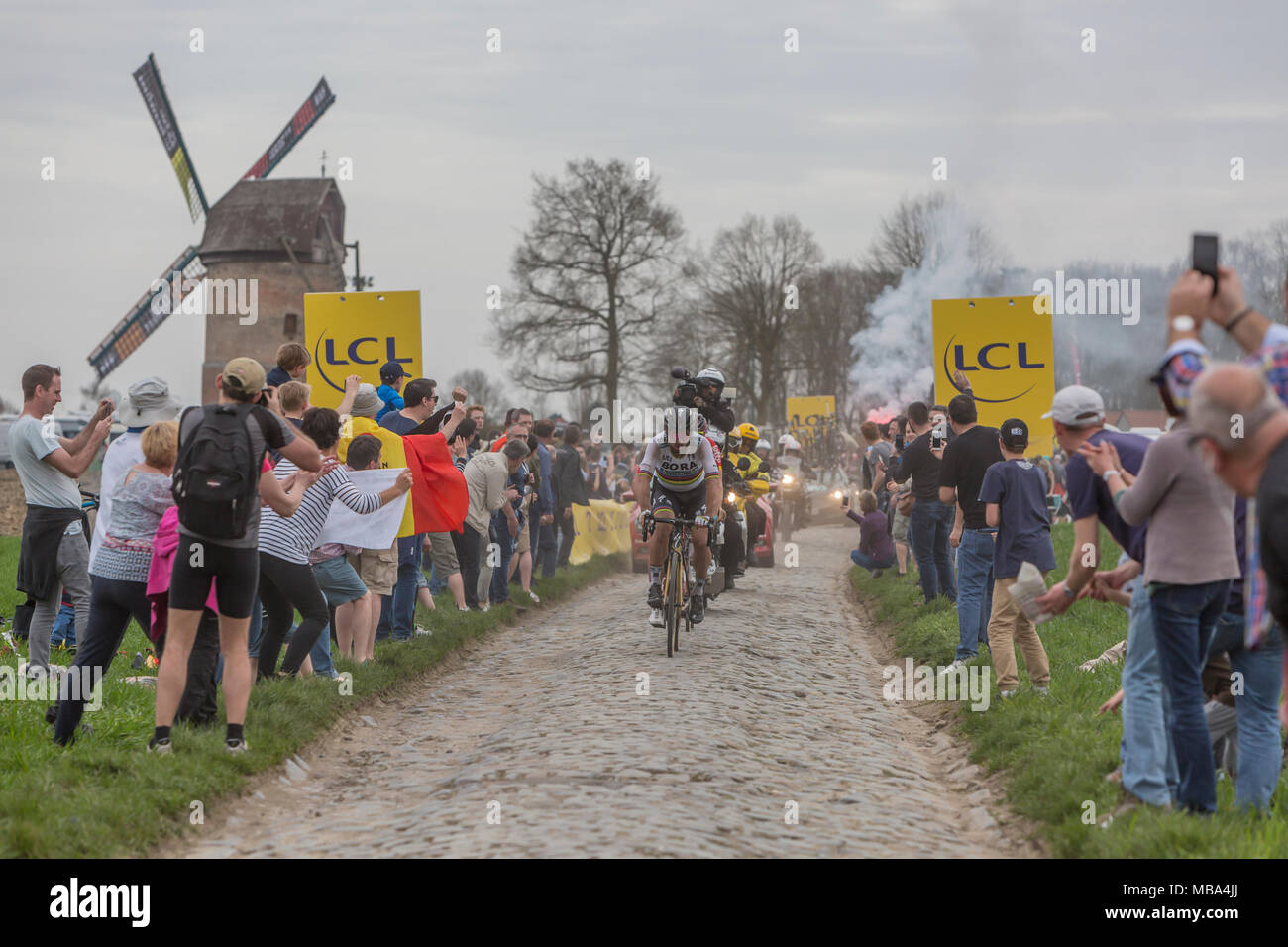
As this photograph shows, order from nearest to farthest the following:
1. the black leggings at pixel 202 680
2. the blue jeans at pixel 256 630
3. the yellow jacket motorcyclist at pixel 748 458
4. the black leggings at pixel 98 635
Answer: the black leggings at pixel 98 635, the black leggings at pixel 202 680, the blue jeans at pixel 256 630, the yellow jacket motorcyclist at pixel 748 458

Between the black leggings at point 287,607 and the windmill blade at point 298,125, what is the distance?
60669 mm

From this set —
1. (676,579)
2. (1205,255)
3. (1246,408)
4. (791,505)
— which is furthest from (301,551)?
(791,505)

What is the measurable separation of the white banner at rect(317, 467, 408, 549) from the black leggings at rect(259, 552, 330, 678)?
0.79 metres

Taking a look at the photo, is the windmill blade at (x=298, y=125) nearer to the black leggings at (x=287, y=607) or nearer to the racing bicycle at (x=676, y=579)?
the racing bicycle at (x=676, y=579)

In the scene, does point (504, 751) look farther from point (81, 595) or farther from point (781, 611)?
point (781, 611)

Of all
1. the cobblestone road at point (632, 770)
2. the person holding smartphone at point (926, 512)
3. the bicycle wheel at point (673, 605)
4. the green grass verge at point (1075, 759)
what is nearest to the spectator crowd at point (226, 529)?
the cobblestone road at point (632, 770)

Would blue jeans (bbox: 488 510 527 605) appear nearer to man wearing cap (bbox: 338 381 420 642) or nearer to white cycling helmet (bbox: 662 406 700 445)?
man wearing cap (bbox: 338 381 420 642)

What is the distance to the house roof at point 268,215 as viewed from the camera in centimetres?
5959

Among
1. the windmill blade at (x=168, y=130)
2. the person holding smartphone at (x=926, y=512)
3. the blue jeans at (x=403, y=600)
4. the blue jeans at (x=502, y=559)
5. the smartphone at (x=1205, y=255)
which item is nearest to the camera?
the smartphone at (x=1205, y=255)

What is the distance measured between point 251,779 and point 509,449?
825 centimetres

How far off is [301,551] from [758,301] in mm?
61997

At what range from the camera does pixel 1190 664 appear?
6.11 m

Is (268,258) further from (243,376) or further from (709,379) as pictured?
(243,376)
